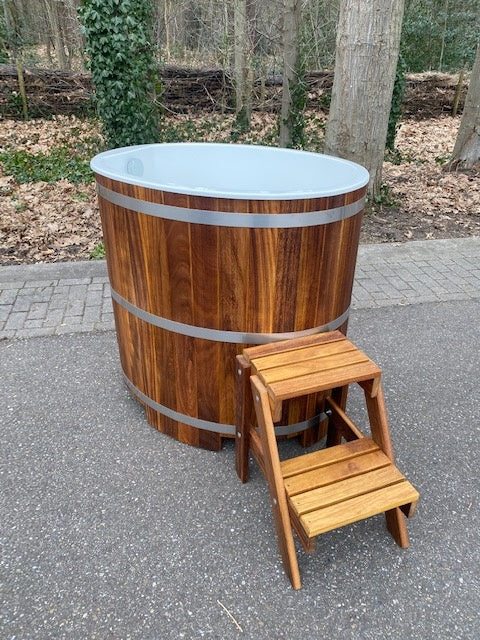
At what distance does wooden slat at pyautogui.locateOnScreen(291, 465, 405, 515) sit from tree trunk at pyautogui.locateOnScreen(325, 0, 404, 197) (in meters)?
4.27

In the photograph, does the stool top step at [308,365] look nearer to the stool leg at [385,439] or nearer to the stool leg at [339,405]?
the stool leg at [385,439]

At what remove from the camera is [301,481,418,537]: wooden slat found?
1.80 m

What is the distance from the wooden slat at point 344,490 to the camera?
1.89 m

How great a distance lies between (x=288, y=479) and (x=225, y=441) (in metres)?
0.71

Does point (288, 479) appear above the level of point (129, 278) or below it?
below

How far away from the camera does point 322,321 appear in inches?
92.3

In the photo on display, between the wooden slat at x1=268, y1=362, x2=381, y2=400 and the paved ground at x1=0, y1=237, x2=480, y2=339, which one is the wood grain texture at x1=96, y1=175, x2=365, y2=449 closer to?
the wooden slat at x1=268, y1=362, x2=381, y2=400

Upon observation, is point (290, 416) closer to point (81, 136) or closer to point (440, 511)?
point (440, 511)

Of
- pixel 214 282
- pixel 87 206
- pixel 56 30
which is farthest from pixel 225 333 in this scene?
pixel 56 30

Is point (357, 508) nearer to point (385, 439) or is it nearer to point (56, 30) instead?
point (385, 439)

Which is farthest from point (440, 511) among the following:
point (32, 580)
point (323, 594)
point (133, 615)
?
point (32, 580)

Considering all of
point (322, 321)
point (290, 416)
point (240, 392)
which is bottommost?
point (290, 416)

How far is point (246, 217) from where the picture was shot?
2.00 meters

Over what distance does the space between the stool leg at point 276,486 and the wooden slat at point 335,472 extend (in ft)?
0.19
